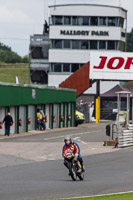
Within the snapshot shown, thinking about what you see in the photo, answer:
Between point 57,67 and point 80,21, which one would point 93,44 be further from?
point 57,67

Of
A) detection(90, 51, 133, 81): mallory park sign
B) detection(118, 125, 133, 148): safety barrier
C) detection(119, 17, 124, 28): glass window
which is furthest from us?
detection(119, 17, 124, 28): glass window

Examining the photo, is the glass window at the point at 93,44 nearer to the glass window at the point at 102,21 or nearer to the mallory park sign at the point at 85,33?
the mallory park sign at the point at 85,33

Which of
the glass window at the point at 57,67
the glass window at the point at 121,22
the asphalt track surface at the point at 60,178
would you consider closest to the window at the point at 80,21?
the glass window at the point at 121,22

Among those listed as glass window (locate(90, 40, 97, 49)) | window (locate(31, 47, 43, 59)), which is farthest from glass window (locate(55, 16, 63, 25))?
glass window (locate(90, 40, 97, 49))

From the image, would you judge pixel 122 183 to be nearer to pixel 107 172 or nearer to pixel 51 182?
pixel 51 182

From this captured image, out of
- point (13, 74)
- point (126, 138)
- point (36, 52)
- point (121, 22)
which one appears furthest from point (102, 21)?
point (126, 138)

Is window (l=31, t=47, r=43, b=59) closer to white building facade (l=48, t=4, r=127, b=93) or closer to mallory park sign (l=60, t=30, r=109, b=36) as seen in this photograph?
white building facade (l=48, t=4, r=127, b=93)

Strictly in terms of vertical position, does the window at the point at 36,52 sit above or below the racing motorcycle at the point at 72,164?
above

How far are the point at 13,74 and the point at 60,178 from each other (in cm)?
13564

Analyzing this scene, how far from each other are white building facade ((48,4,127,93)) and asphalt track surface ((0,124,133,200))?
6577cm

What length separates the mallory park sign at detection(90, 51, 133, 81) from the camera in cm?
6800

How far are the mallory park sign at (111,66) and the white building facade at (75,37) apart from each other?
Answer: 2940cm

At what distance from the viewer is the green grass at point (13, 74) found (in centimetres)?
15200

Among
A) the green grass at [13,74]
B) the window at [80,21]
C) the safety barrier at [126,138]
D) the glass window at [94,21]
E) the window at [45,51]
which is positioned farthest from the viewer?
the green grass at [13,74]
